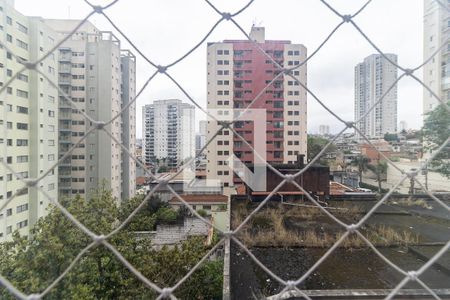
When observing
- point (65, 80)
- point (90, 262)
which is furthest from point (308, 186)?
point (65, 80)

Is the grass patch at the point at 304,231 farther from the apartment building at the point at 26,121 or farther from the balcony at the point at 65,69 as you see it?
the balcony at the point at 65,69

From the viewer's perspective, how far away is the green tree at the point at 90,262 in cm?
210

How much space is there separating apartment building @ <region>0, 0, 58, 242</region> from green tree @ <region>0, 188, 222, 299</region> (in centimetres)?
212

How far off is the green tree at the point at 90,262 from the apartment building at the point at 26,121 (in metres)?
2.12

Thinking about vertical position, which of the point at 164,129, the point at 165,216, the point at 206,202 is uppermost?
the point at 164,129

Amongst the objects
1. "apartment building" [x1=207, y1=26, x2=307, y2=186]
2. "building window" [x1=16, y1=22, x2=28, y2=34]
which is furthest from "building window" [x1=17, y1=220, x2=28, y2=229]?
"apartment building" [x1=207, y1=26, x2=307, y2=186]

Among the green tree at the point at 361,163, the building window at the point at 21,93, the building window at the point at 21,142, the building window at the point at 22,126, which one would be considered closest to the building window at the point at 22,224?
the building window at the point at 21,142

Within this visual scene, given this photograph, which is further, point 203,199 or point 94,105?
point 203,199

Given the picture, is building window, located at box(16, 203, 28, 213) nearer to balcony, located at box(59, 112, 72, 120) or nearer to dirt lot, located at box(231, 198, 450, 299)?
balcony, located at box(59, 112, 72, 120)

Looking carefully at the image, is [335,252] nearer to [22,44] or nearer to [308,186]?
[308,186]

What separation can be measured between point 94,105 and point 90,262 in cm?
618

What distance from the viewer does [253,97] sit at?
901cm

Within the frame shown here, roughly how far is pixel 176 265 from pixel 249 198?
4.55 feet

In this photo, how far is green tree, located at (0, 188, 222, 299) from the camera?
210cm
